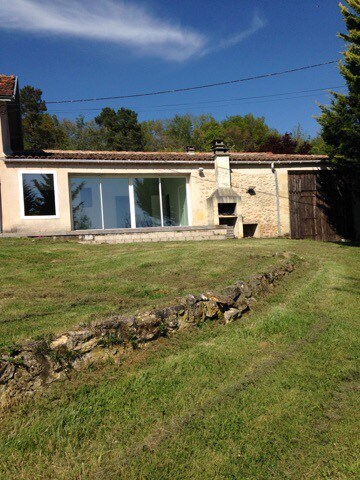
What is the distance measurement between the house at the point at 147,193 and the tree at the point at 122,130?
2893 centimetres

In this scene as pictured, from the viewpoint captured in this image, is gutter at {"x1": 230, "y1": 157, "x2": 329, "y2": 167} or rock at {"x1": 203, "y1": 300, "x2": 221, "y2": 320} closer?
rock at {"x1": 203, "y1": 300, "x2": 221, "y2": 320}

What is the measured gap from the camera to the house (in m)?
13.8

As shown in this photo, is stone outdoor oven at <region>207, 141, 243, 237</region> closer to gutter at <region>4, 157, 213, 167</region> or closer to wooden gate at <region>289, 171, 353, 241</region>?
gutter at <region>4, 157, 213, 167</region>

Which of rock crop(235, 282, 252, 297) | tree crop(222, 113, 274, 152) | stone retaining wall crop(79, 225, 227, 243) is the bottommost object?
rock crop(235, 282, 252, 297)

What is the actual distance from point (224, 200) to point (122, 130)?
34235mm

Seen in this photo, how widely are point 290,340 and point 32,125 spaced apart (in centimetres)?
4542

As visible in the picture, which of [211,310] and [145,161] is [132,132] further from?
[211,310]

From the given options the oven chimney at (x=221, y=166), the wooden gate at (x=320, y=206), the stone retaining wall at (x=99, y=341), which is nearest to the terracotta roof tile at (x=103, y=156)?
the oven chimney at (x=221, y=166)

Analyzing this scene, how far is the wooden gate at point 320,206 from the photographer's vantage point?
17.6 meters

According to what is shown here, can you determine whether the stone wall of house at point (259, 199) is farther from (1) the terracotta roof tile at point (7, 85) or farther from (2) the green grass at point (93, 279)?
(1) the terracotta roof tile at point (7, 85)

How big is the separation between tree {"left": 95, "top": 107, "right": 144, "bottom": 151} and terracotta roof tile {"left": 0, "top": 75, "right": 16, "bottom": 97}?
98.4 feet

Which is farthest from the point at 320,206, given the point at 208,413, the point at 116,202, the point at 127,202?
the point at 208,413

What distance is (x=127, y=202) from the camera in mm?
15531

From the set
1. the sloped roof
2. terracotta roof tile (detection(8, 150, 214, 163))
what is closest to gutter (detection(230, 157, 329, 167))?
the sloped roof
